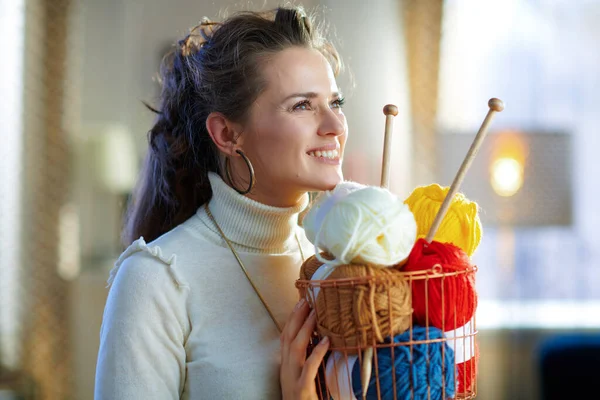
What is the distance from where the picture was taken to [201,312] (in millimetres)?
1210

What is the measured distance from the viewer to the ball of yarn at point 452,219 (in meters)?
1.06

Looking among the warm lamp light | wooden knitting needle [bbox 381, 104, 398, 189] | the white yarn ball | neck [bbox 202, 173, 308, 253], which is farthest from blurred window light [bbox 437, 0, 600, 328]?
the white yarn ball

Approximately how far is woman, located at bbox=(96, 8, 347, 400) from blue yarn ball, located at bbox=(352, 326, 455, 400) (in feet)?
0.49

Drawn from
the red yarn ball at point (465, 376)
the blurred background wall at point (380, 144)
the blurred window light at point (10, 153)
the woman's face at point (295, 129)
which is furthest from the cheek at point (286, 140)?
the blurred window light at point (10, 153)

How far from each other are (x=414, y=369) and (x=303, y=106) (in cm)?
53

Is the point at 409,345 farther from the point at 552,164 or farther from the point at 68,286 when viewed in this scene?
the point at 68,286

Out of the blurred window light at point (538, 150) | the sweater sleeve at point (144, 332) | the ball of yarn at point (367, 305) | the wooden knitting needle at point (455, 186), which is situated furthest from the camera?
the blurred window light at point (538, 150)

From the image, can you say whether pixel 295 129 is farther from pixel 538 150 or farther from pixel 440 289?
pixel 538 150

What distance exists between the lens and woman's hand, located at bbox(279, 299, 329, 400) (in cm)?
103

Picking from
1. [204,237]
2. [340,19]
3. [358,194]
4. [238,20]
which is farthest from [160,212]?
[340,19]

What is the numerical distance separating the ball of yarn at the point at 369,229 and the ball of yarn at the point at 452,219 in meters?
0.13

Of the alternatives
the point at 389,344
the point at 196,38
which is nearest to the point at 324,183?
the point at 389,344

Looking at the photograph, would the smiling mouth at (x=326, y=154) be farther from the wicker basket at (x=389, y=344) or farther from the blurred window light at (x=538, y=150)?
the blurred window light at (x=538, y=150)

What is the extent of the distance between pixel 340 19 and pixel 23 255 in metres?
2.00
